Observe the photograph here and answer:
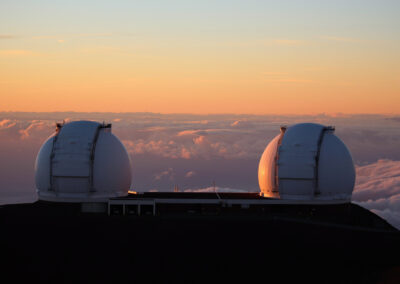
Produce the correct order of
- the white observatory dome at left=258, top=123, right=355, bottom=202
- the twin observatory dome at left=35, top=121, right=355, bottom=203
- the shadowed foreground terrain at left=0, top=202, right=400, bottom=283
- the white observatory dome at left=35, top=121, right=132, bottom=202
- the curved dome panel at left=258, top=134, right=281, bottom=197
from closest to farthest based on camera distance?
the shadowed foreground terrain at left=0, top=202, right=400, bottom=283
the white observatory dome at left=35, top=121, right=132, bottom=202
the twin observatory dome at left=35, top=121, right=355, bottom=203
the white observatory dome at left=258, top=123, right=355, bottom=202
the curved dome panel at left=258, top=134, right=281, bottom=197

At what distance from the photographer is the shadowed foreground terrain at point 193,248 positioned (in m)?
44.8

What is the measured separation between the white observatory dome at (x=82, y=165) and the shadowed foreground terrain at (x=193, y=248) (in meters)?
1.63

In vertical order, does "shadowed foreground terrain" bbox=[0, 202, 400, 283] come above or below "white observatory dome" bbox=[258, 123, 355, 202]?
below

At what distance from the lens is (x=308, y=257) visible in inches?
1844

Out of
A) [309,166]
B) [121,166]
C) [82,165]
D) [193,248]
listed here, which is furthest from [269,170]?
[82,165]

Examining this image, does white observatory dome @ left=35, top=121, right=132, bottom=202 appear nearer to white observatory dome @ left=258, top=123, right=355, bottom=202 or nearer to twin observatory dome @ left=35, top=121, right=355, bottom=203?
twin observatory dome @ left=35, top=121, right=355, bottom=203

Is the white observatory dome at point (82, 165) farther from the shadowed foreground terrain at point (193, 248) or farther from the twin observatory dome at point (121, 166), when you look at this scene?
the shadowed foreground terrain at point (193, 248)

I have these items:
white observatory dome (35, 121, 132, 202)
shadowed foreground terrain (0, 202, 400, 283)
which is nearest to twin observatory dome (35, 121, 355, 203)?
white observatory dome (35, 121, 132, 202)

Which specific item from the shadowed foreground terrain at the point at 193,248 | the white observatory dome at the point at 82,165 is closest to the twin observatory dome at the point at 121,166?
the white observatory dome at the point at 82,165

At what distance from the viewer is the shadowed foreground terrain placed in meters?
44.8

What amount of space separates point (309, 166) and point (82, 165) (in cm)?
1664

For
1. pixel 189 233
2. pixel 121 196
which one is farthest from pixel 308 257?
pixel 121 196

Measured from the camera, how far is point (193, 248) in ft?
155

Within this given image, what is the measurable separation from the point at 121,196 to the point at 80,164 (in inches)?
177
